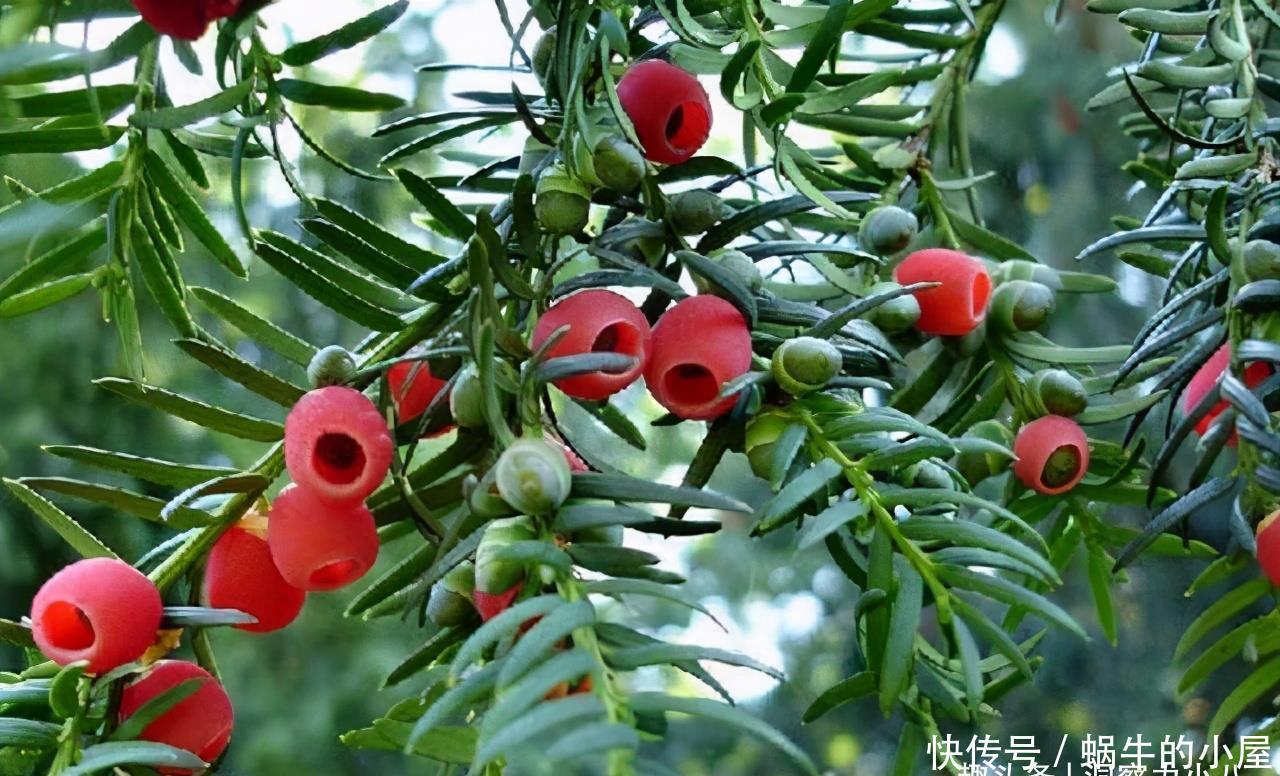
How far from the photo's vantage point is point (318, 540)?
1.33ft

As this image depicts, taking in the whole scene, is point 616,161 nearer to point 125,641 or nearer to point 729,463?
point 125,641

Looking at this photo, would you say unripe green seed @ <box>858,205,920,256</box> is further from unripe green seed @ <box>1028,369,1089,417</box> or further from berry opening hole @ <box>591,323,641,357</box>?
berry opening hole @ <box>591,323,641,357</box>

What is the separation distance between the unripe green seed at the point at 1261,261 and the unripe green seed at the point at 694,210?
0.18 m

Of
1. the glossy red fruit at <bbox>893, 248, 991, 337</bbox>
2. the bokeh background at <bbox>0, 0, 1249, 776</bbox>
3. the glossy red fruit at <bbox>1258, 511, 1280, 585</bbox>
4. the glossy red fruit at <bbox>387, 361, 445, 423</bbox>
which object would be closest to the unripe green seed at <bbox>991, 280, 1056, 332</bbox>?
the glossy red fruit at <bbox>893, 248, 991, 337</bbox>

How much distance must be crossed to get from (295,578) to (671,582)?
A: 12 cm

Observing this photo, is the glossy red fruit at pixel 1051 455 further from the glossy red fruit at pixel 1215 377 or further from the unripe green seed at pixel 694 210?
the unripe green seed at pixel 694 210

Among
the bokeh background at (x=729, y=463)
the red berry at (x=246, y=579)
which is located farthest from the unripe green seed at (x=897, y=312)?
the bokeh background at (x=729, y=463)

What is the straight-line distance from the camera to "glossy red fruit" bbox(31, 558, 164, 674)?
404mm

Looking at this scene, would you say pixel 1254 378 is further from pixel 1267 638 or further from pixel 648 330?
pixel 648 330

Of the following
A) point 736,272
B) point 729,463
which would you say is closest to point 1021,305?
point 736,272

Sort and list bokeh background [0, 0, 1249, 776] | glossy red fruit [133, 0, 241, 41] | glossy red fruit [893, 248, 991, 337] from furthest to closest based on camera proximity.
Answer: bokeh background [0, 0, 1249, 776]
glossy red fruit [893, 248, 991, 337]
glossy red fruit [133, 0, 241, 41]

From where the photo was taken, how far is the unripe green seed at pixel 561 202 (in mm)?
403

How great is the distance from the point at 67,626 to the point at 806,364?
0.23 meters

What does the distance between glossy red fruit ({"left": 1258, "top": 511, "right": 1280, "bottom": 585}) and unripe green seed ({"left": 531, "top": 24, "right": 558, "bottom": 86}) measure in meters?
0.28
